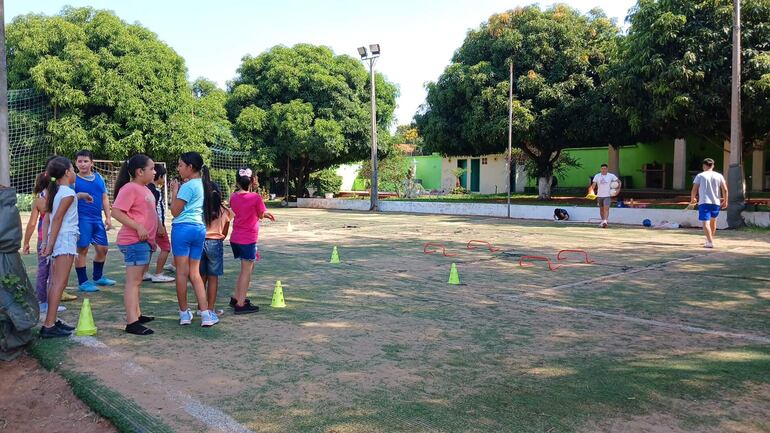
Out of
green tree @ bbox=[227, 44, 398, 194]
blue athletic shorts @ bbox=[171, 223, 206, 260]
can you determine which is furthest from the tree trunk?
blue athletic shorts @ bbox=[171, 223, 206, 260]

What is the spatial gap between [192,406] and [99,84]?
24.5 meters

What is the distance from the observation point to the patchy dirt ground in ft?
11.0

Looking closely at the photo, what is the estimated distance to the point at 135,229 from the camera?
5.03 metres

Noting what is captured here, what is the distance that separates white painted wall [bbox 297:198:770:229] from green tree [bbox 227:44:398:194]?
3.18m

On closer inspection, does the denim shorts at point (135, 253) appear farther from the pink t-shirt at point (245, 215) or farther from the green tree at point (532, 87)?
the green tree at point (532, 87)

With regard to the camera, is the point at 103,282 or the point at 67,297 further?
the point at 103,282

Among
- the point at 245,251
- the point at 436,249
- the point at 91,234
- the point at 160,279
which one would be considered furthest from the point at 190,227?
the point at 436,249

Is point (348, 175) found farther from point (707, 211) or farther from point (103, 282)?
point (103, 282)

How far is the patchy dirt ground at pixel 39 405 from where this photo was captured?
3340 millimetres

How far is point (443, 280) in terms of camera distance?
8086 millimetres

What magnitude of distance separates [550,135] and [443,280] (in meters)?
17.3

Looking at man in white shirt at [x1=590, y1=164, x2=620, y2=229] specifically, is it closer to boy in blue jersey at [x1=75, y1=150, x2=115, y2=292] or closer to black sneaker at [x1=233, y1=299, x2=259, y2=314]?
black sneaker at [x1=233, y1=299, x2=259, y2=314]

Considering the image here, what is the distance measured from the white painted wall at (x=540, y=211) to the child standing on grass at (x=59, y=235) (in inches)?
647

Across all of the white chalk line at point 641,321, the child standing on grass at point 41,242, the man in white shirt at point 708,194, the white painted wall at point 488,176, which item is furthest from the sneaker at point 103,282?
the white painted wall at point 488,176
